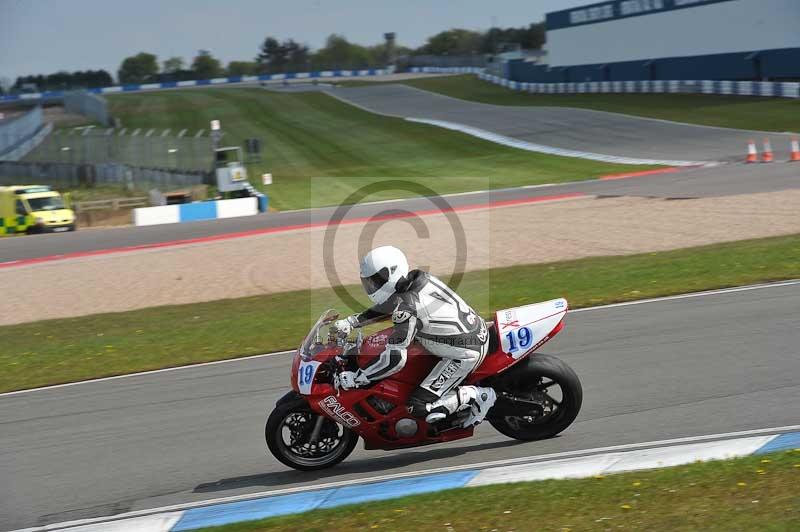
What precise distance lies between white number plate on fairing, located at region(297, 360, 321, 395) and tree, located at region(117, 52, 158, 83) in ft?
522

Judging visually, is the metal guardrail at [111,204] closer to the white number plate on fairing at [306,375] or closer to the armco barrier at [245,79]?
the white number plate on fairing at [306,375]

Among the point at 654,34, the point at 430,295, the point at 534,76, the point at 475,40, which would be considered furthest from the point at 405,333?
the point at 475,40

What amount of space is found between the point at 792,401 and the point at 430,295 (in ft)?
11.6

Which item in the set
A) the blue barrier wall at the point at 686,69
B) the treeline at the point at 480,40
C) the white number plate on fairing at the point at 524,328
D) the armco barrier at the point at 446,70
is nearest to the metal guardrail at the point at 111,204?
the white number plate on fairing at the point at 524,328

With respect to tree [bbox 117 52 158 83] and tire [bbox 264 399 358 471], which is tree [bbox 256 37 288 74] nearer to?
tree [bbox 117 52 158 83]

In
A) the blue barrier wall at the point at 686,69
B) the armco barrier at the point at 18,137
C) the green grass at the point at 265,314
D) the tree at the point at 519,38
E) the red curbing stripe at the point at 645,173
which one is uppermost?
the tree at the point at 519,38

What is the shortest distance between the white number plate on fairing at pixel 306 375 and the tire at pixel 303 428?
0.56ft

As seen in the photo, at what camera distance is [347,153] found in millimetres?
48438

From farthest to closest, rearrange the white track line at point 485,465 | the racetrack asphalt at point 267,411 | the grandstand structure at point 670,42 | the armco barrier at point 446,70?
the armco barrier at point 446,70 < the grandstand structure at point 670,42 < the racetrack asphalt at point 267,411 < the white track line at point 485,465

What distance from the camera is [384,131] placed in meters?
55.8

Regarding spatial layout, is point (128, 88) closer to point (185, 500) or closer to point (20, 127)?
point (20, 127)

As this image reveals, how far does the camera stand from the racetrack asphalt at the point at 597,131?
1441 inches

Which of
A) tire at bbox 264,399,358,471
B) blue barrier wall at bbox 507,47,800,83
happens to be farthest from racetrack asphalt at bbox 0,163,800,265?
blue barrier wall at bbox 507,47,800,83

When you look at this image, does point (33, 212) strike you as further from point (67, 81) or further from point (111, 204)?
point (67, 81)
